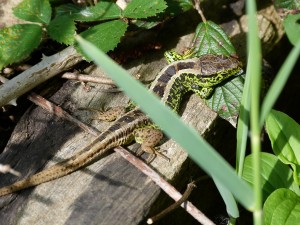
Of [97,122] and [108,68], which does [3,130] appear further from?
[108,68]

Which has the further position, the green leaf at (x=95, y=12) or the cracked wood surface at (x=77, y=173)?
the green leaf at (x=95, y=12)

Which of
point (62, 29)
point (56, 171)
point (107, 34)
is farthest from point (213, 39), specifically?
point (56, 171)

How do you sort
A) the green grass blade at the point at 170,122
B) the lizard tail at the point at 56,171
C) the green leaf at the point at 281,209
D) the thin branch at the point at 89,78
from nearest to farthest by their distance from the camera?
the green grass blade at the point at 170,122 → the green leaf at the point at 281,209 → the lizard tail at the point at 56,171 → the thin branch at the point at 89,78

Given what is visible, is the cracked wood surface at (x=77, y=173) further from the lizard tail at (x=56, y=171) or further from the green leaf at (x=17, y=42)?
the green leaf at (x=17, y=42)

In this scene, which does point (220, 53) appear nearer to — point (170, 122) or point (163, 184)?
point (163, 184)

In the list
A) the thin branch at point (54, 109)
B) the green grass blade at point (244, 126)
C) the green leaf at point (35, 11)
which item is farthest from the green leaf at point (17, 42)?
the green grass blade at point (244, 126)

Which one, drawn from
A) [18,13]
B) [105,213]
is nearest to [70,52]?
[18,13]

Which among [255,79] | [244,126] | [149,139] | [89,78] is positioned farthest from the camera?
[89,78]

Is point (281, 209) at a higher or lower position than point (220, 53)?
lower
